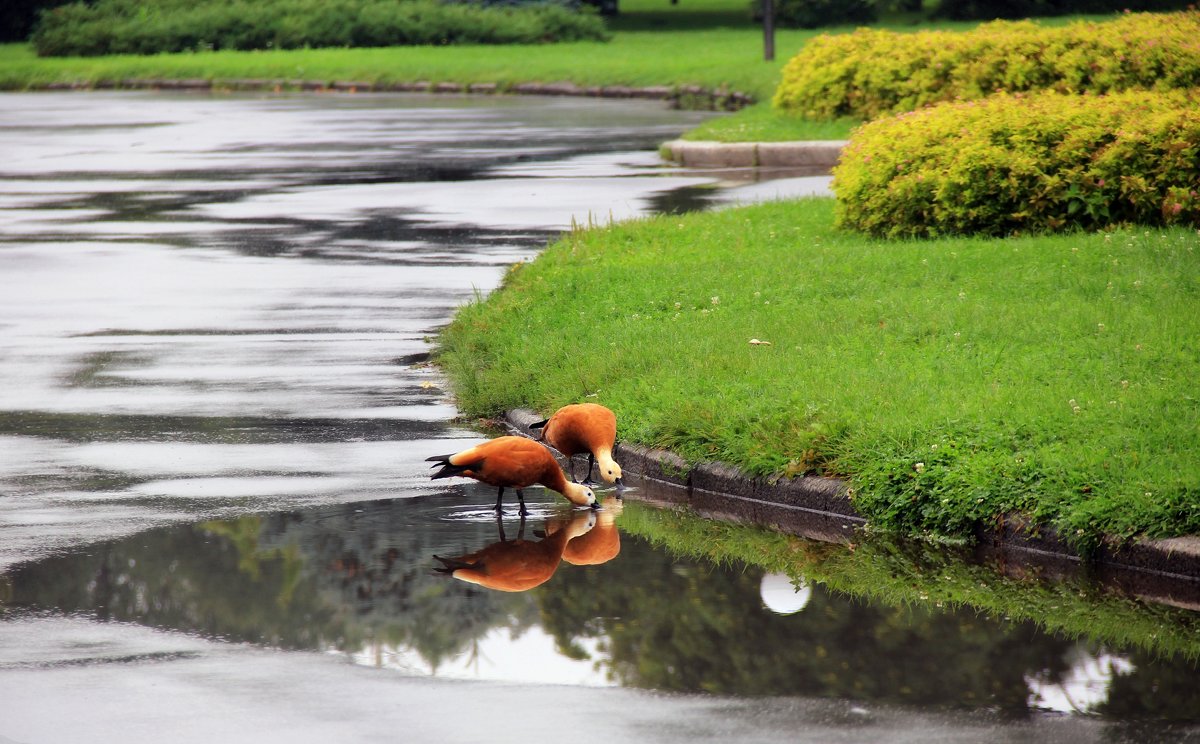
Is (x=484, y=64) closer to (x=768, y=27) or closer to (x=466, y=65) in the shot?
(x=466, y=65)

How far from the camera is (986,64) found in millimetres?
20125

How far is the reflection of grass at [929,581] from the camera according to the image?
6.05 m

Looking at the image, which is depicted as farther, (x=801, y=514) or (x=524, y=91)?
(x=524, y=91)

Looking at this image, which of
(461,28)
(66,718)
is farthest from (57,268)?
(461,28)

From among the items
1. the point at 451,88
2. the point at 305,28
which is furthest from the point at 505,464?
the point at 305,28

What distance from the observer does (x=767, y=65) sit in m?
35.4

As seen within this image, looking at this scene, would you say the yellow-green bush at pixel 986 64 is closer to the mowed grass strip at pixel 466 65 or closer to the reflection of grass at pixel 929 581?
Answer: the mowed grass strip at pixel 466 65

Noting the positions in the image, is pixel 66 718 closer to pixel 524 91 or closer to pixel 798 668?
pixel 798 668

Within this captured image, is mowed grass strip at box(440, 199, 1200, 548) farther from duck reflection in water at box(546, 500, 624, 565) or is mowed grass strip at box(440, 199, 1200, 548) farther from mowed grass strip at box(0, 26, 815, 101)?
mowed grass strip at box(0, 26, 815, 101)

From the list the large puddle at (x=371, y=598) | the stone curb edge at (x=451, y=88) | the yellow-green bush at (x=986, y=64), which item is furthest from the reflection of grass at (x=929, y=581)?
the stone curb edge at (x=451, y=88)

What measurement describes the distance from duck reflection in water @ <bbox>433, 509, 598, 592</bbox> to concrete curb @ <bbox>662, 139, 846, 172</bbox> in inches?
557

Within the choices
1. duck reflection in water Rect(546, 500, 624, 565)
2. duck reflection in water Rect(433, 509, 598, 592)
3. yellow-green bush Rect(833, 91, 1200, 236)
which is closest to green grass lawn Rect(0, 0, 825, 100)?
yellow-green bush Rect(833, 91, 1200, 236)

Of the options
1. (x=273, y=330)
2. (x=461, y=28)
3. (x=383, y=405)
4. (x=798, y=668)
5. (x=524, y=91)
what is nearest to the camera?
(x=798, y=668)

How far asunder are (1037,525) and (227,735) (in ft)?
11.2
